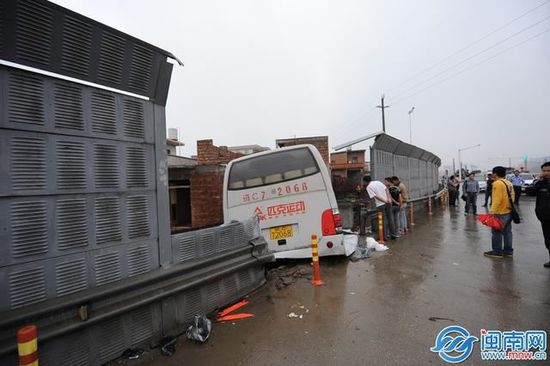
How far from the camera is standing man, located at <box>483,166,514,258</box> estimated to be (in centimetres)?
605

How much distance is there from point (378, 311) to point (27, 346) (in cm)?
353

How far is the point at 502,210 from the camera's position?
6121 mm

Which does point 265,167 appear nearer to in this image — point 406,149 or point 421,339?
point 421,339

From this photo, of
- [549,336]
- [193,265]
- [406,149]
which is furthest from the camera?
[406,149]

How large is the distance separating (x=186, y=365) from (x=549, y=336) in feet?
12.1

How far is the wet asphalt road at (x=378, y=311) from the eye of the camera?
2883mm

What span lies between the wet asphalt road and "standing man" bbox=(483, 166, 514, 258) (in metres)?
0.29

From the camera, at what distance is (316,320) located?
360 centimetres

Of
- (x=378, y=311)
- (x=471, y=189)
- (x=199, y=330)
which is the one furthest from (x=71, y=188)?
(x=471, y=189)

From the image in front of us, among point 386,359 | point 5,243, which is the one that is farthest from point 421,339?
point 5,243

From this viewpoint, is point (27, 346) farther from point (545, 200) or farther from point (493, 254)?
point (493, 254)

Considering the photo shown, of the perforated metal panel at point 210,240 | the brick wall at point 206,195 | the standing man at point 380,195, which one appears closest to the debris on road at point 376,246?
the standing man at point 380,195

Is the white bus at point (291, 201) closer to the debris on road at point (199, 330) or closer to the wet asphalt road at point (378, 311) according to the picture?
the wet asphalt road at point (378, 311)

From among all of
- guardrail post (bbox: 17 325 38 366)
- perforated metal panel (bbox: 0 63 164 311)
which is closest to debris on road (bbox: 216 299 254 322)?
perforated metal panel (bbox: 0 63 164 311)
